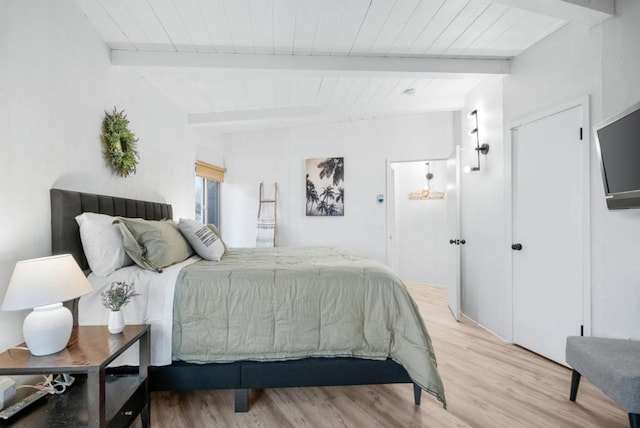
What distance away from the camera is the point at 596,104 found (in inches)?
81.0

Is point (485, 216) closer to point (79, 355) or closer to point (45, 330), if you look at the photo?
point (79, 355)

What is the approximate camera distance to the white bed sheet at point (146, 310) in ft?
5.50

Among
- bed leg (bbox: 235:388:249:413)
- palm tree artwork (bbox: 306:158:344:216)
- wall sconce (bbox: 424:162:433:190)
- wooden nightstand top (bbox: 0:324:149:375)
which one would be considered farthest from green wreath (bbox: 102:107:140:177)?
wall sconce (bbox: 424:162:433:190)

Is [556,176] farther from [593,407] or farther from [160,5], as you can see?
[160,5]

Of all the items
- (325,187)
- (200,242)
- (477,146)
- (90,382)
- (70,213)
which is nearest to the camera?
(90,382)

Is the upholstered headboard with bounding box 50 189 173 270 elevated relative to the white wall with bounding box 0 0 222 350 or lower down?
lower down

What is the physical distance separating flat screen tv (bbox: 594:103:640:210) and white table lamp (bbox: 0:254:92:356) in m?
2.86

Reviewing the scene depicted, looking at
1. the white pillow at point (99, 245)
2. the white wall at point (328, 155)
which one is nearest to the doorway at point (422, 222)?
the white wall at point (328, 155)

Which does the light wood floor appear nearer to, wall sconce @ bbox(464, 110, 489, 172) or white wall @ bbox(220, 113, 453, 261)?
wall sconce @ bbox(464, 110, 489, 172)

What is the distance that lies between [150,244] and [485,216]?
303cm

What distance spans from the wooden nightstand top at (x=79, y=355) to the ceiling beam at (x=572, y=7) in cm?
276

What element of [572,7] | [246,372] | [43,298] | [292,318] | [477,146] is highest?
[572,7]

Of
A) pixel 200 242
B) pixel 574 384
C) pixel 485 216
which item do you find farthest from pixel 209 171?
pixel 574 384

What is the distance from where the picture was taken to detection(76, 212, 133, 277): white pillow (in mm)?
1779
